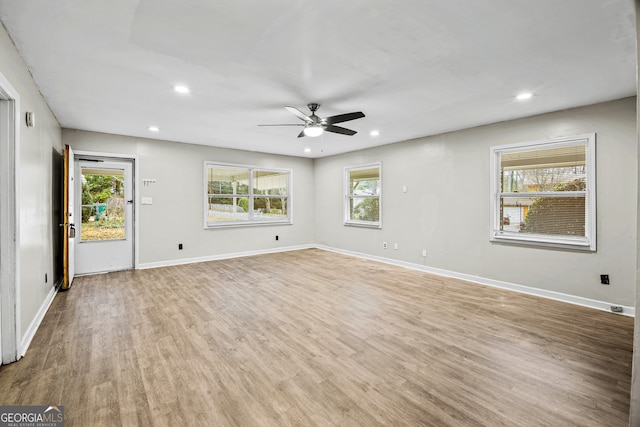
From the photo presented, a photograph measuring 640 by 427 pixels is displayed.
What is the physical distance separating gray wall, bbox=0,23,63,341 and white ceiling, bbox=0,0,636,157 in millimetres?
171

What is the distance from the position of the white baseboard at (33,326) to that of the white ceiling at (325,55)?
7.97 feet

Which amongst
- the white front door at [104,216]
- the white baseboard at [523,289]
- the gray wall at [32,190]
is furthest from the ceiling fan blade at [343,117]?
the white front door at [104,216]

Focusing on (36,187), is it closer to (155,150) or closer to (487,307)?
(155,150)

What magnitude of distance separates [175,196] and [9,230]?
142 inches

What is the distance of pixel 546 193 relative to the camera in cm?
398

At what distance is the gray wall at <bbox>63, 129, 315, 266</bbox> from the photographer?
5289 mm

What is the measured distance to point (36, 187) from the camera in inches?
118

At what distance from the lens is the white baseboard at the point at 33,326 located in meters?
2.39

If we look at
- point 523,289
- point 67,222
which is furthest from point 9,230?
point 523,289

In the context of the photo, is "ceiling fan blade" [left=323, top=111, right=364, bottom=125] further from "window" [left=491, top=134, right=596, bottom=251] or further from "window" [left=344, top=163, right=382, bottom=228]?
"window" [left=344, top=163, right=382, bottom=228]

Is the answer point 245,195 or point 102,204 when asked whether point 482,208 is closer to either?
point 245,195

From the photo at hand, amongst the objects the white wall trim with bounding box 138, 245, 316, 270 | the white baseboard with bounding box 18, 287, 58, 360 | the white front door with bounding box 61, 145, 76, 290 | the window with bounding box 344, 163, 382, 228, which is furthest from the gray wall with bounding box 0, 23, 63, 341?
the window with bounding box 344, 163, 382, 228

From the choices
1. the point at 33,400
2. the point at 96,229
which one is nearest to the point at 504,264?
the point at 33,400

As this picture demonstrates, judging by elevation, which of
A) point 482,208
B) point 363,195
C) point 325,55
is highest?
point 325,55
